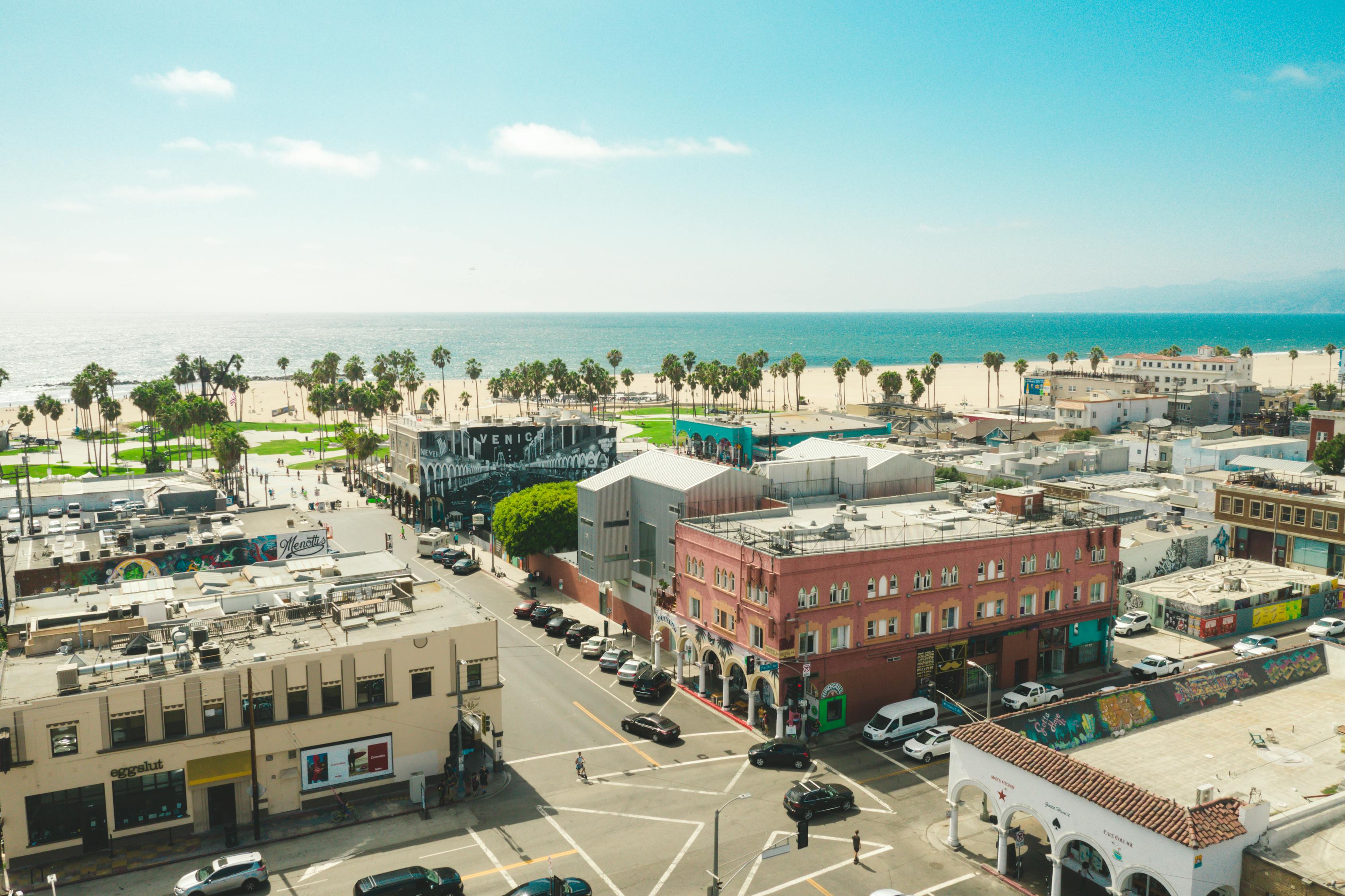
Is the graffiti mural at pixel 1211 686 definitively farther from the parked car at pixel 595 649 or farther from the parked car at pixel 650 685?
the parked car at pixel 595 649

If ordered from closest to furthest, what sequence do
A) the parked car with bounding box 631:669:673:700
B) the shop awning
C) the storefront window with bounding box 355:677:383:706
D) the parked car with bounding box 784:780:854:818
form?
the shop awning < the parked car with bounding box 784:780:854:818 < the storefront window with bounding box 355:677:383:706 < the parked car with bounding box 631:669:673:700

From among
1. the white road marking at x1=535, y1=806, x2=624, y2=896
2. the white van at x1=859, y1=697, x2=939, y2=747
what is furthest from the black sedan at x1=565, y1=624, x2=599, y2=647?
the white road marking at x1=535, y1=806, x2=624, y2=896

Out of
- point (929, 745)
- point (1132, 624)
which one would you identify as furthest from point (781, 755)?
point (1132, 624)

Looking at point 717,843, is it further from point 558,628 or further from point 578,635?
point 558,628

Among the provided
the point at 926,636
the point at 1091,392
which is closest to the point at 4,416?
the point at 926,636

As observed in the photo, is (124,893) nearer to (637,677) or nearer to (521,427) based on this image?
(637,677)

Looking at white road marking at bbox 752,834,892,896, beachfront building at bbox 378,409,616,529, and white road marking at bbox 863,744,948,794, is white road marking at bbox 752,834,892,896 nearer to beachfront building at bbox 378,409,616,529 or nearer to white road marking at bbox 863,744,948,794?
white road marking at bbox 863,744,948,794
